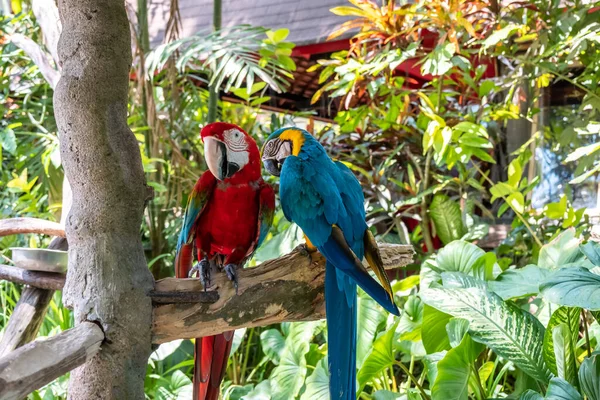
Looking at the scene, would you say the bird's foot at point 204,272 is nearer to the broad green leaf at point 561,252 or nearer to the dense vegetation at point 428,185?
the dense vegetation at point 428,185

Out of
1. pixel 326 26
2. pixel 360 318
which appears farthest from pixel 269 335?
pixel 326 26

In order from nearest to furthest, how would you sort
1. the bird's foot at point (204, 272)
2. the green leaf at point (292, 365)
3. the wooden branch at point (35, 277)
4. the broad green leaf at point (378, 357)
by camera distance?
1. the bird's foot at point (204, 272)
2. the wooden branch at point (35, 277)
3. the broad green leaf at point (378, 357)
4. the green leaf at point (292, 365)

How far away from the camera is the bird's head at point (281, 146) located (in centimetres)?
89

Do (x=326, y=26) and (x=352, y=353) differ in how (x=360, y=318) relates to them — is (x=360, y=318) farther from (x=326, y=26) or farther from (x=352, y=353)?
(x=326, y=26)

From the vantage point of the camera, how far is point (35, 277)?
1.13 m

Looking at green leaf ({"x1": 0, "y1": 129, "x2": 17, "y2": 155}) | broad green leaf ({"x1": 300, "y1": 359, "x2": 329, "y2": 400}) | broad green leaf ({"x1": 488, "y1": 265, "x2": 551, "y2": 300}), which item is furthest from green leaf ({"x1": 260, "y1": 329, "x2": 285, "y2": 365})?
green leaf ({"x1": 0, "y1": 129, "x2": 17, "y2": 155})

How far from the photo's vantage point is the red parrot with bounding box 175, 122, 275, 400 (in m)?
0.86

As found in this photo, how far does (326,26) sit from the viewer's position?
8.92 feet

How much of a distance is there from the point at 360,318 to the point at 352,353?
81 cm

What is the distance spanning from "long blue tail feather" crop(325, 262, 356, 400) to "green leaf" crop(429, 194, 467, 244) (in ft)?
4.30

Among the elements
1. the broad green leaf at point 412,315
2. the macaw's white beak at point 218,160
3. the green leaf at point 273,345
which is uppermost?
the macaw's white beak at point 218,160

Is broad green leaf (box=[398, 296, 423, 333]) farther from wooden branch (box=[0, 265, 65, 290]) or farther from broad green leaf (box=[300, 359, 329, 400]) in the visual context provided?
wooden branch (box=[0, 265, 65, 290])

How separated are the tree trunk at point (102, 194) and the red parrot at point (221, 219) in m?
0.14

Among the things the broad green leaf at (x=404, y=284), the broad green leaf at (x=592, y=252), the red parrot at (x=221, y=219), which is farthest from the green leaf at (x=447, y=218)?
the red parrot at (x=221, y=219)
